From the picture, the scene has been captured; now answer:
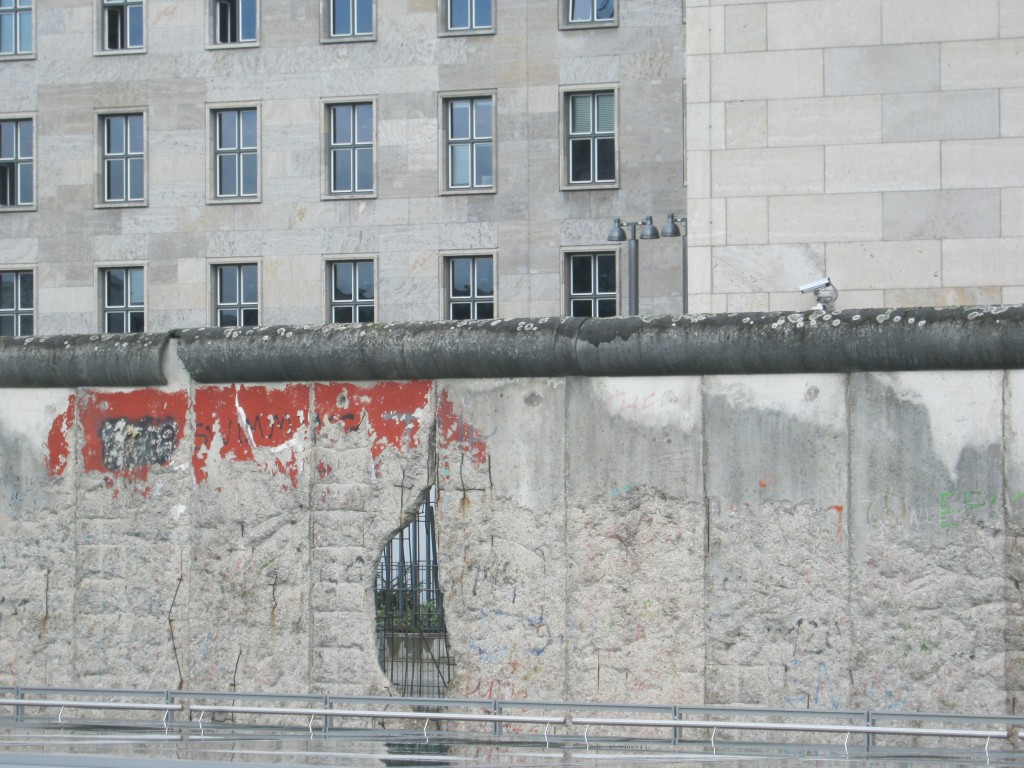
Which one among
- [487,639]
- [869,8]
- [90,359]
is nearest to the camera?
[487,639]

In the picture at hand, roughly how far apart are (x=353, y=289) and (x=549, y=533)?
30423mm

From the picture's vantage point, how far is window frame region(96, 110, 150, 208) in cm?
4200

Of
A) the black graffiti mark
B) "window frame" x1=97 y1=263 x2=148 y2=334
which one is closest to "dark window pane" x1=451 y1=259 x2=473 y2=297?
"window frame" x1=97 y1=263 x2=148 y2=334

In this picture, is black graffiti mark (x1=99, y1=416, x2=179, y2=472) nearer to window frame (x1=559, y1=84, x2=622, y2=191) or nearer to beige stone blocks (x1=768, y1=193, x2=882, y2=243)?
beige stone blocks (x1=768, y1=193, x2=882, y2=243)

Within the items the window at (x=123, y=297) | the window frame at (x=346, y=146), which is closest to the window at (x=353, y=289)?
the window frame at (x=346, y=146)

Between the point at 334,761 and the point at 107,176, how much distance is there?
34.6 m

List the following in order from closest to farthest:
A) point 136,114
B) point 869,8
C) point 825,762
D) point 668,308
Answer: point 825,762
point 869,8
point 668,308
point 136,114

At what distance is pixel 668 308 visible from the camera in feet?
128

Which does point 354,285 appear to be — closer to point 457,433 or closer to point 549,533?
point 457,433

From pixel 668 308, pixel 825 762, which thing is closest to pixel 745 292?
pixel 825 762

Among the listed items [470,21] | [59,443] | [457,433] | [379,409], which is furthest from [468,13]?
[457,433]

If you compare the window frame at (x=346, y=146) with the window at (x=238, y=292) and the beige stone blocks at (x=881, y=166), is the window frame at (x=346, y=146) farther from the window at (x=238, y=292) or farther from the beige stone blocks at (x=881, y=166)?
the beige stone blocks at (x=881, y=166)

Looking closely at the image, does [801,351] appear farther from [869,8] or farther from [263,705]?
[869,8]

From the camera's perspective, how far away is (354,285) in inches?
1606
